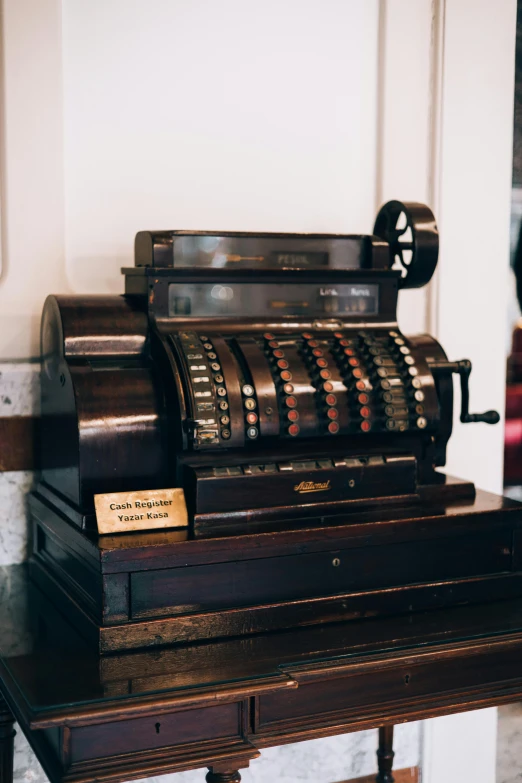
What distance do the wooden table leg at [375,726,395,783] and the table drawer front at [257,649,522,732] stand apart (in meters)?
0.94

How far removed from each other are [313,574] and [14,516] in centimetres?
89

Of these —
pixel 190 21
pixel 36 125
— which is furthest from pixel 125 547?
pixel 190 21

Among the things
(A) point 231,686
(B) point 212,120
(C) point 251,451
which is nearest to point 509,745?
(C) point 251,451

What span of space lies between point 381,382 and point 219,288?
418mm

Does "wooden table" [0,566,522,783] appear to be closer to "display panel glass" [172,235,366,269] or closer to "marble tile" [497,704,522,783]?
"display panel glass" [172,235,366,269]

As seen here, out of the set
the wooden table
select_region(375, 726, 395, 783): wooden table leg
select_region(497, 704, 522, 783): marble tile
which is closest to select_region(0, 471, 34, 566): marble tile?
the wooden table

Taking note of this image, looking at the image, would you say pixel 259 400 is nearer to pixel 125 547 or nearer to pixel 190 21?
pixel 125 547

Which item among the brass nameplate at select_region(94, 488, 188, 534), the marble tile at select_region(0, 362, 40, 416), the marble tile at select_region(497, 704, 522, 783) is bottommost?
the marble tile at select_region(497, 704, 522, 783)

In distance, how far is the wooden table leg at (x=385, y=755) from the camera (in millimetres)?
2689

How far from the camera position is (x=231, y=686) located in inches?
60.3

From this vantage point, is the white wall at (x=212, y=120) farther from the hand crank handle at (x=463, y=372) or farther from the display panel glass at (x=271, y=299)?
the hand crank handle at (x=463, y=372)

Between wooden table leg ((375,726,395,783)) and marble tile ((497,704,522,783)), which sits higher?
wooden table leg ((375,726,395,783))

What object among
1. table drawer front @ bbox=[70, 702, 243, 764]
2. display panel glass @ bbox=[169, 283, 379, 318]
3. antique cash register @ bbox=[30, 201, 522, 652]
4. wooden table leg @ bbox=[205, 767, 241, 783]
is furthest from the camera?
display panel glass @ bbox=[169, 283, 379, 318]

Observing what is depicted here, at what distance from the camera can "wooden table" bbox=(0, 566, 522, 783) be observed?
1.48m
